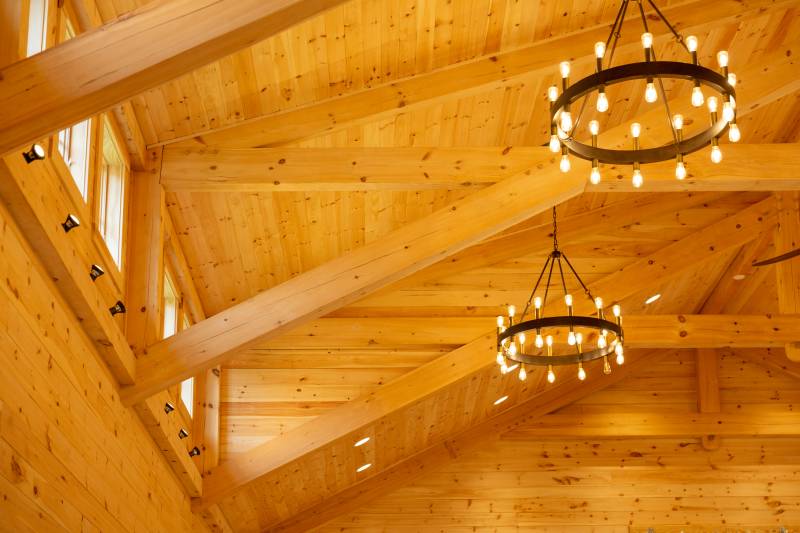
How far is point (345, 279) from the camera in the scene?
6.00 meters

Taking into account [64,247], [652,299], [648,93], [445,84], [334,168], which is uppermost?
[652,299]

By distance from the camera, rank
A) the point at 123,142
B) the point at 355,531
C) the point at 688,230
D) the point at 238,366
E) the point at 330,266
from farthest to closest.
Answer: the point at 355,531 → the point at 688,230 → the point at 238,366 → the point at 330,266 → the point at 123,142

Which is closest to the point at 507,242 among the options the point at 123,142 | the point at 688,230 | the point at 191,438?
the point at 688,230

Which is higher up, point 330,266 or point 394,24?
point 394,24

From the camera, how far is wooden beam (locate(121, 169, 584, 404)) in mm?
5621

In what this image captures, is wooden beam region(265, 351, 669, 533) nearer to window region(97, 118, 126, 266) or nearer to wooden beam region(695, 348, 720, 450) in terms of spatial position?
wooden beam region(695, 348, 720, 450)

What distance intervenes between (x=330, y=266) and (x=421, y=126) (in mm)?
1352

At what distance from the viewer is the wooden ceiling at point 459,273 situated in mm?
6000

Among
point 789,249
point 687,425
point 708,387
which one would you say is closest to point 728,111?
point 789,249

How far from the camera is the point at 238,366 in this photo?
8.77 metres

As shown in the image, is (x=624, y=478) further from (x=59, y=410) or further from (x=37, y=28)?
(x=37, y=28)

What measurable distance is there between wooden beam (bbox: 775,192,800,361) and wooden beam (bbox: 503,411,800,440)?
266cm

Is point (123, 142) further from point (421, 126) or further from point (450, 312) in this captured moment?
point (450, 312)

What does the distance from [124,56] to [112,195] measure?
2268 millimetres
